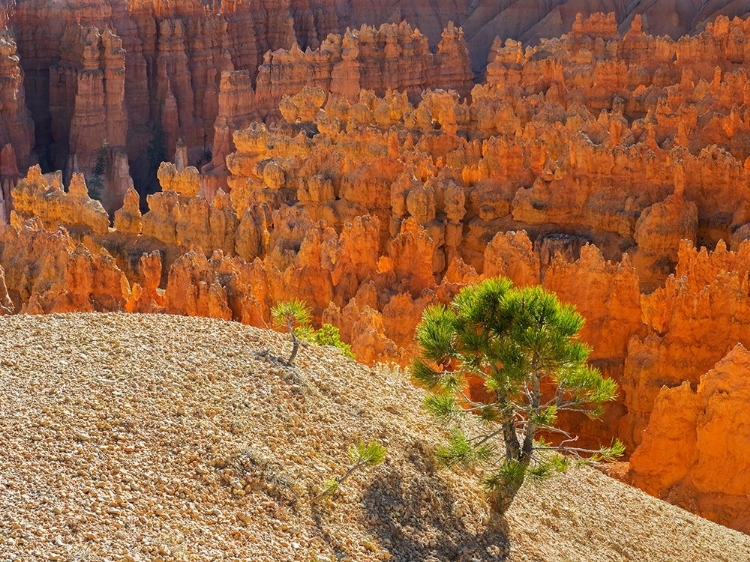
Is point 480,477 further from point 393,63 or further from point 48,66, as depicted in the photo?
point 48,66

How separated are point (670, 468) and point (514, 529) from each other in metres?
6.46

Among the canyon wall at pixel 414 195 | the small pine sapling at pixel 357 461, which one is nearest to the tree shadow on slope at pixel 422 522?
the small pine sapling at pixel 357 461

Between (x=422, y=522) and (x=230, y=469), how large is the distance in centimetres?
185

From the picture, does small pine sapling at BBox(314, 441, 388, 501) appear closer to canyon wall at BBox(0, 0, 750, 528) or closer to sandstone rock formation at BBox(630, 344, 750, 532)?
canyon wall at BBox(0, 0, 750, 528)

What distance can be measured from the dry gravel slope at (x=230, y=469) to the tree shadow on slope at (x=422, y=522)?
17 mm

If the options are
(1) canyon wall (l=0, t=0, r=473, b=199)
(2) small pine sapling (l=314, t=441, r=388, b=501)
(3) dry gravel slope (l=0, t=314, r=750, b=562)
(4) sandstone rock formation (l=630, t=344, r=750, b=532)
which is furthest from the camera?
(1) canyon wall (l=0, t=0, r=473, b=199)

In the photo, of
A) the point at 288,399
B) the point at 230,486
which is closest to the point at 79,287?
the point at 288,399

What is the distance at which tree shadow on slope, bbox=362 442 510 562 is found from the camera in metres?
9.95

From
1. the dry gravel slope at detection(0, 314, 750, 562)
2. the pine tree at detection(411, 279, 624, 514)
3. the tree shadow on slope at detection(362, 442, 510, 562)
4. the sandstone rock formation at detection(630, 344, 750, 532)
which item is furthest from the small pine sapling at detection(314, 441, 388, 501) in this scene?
the sandstone rock formation at detection(630, 344, 750, 532)

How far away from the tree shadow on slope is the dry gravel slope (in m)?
0.02

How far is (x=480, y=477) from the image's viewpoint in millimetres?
11516

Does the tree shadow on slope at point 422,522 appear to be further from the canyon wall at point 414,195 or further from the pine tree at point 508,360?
the canyon wall at point 414,195

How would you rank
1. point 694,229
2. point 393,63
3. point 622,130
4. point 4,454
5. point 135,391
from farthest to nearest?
point 393,63
point 622,130
point 694,229
point 135,391
point 4,454

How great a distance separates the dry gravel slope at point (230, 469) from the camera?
8812 mm
